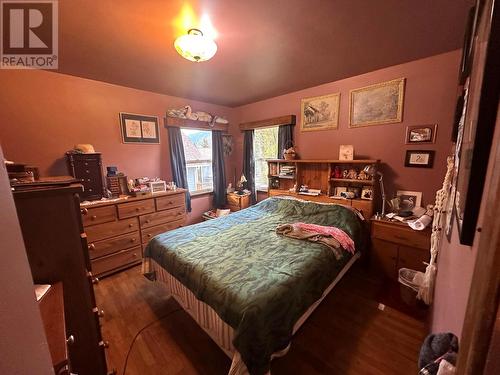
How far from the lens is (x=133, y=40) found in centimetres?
179

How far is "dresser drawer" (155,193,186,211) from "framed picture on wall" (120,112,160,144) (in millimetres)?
974

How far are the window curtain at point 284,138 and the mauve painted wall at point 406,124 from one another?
0.36 m

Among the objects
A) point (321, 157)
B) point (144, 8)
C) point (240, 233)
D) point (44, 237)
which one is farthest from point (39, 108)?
point (321, 157)

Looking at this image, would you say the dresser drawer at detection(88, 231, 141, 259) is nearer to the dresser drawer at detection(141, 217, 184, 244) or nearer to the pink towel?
the dresser drawer at detection(141, 217, 184, 244)

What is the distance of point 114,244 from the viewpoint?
256 centimetres

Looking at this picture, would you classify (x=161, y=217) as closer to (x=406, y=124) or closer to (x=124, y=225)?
(x=124, y=225)

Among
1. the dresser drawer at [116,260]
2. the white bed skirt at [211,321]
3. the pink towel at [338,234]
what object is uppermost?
the pink towel at [338,234]

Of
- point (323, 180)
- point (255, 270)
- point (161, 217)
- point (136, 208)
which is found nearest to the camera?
point (255, 270)

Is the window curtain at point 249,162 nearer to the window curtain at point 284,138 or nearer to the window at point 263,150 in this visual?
the window at point 263,150

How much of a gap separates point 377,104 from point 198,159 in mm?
3119

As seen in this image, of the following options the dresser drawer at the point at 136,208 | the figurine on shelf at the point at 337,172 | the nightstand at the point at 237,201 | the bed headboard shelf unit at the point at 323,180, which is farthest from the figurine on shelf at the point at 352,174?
the dresser drawer at the point at 136,208

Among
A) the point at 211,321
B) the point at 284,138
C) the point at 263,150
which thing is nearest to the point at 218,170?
the point at 263,150

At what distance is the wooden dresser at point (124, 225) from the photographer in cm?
241

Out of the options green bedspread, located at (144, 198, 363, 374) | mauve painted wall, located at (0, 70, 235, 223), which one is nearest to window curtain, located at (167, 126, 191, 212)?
mauve painted wall, located at (0, 70, 235, 223)
